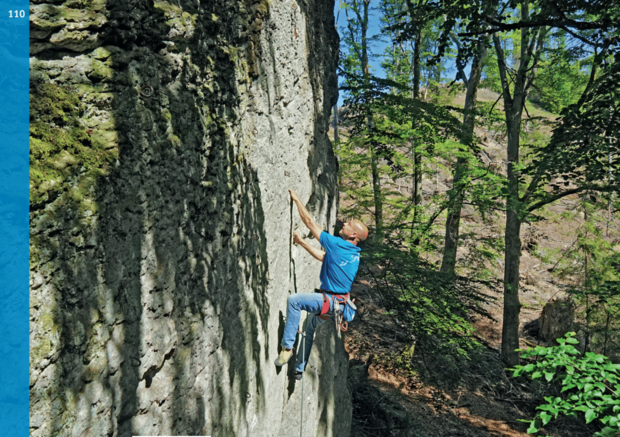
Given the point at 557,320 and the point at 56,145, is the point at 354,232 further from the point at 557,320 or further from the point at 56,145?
the point at 557,320

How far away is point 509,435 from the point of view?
30.7 feet

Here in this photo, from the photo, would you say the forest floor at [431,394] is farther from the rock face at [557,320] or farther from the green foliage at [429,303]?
the rock face at [557,320]

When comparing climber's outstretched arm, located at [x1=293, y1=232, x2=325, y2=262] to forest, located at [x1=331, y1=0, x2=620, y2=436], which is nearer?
climber's outstretched arm, located at [x1=293, y1=232, x2=325, y2=262]

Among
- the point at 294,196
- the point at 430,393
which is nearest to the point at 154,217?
the point at 294,196

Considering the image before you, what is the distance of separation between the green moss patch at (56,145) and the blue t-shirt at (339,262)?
123 inches

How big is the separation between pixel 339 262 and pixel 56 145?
3414 millimetres

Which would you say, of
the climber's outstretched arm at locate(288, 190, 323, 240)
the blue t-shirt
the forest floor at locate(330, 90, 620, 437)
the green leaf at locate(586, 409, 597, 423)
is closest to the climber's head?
the blue t-shirt

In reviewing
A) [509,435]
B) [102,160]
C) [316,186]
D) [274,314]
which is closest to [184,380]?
[102,160]

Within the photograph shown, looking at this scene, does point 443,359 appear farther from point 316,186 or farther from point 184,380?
point 184,380

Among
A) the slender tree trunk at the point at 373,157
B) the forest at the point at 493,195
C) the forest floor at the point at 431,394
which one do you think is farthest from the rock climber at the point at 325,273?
the slender tree trunk at the point at 373,157

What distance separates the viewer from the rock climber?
449cm

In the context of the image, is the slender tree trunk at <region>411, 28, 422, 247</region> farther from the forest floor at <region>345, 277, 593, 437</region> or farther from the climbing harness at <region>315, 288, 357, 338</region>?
the climbing harness at <region>315, 288, 357, 338</region>

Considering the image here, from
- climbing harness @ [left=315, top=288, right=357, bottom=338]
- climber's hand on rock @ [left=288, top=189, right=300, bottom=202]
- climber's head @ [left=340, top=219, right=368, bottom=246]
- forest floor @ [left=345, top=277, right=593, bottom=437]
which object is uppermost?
climber's hand on rock @ [left=288, top=189, right=300, bottom=202]

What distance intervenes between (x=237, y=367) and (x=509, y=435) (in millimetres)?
8895
